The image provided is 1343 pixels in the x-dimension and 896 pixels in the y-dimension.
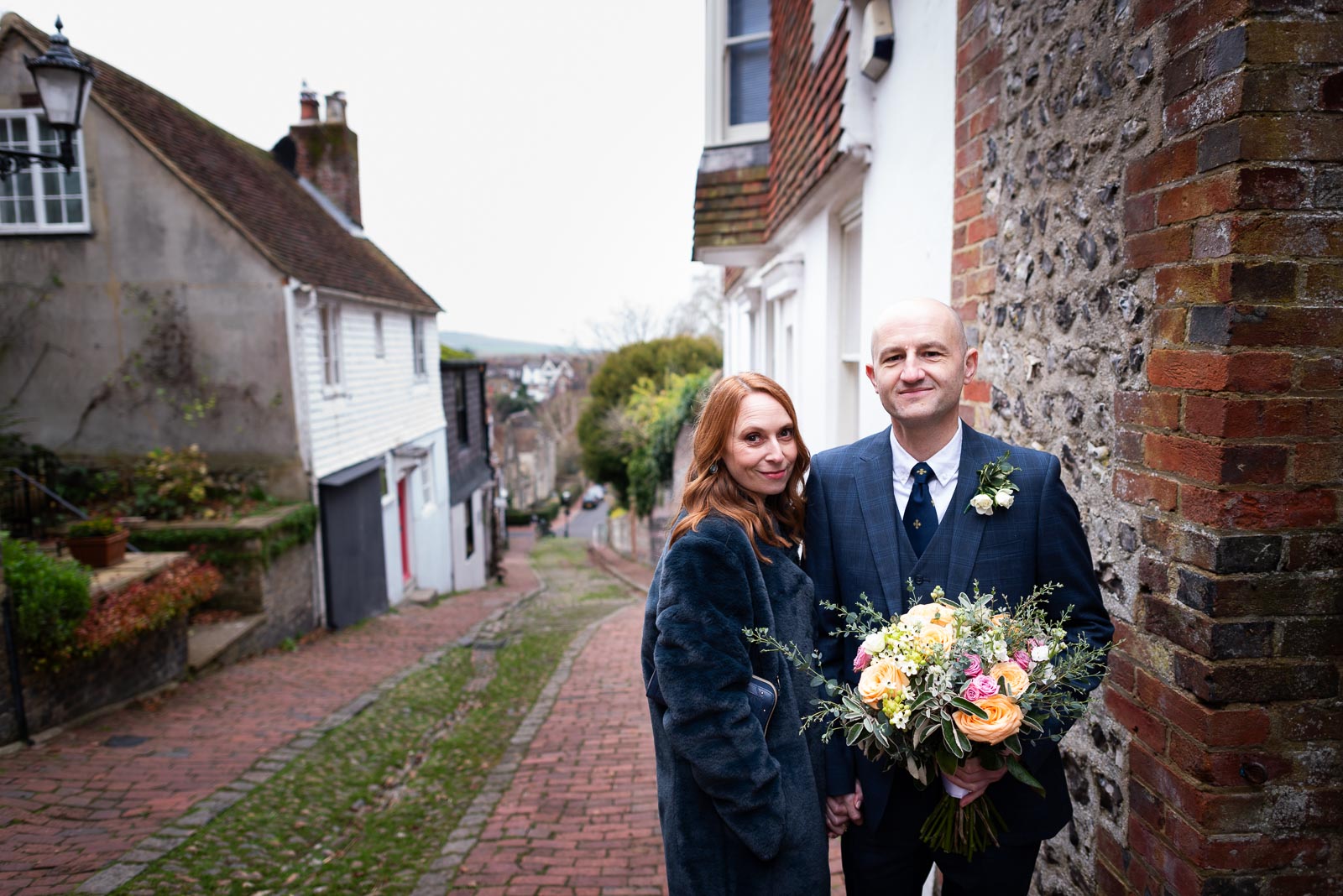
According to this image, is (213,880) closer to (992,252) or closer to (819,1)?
(992,252)

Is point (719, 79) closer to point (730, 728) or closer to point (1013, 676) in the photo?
point (730, 728)

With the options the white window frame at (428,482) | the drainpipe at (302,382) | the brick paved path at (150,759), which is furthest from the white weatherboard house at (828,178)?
the white window frame at (428,482)

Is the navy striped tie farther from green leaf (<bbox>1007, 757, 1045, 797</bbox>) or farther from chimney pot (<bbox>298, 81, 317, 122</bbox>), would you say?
chimney pot (<bbox>298, 81, 317, 122</bbox>)

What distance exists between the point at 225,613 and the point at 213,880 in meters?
7.07

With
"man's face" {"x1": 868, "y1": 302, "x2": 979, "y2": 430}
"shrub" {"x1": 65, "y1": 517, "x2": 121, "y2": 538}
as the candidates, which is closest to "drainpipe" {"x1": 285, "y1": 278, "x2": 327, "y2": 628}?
"shrub" {"x1": 65, "y1": 517, "x2": 121, "y2": 538}

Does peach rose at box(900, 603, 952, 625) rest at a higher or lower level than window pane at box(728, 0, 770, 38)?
lower

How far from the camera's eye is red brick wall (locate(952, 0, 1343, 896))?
1.81 metres

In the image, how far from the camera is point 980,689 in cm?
181

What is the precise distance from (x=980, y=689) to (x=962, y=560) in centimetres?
40

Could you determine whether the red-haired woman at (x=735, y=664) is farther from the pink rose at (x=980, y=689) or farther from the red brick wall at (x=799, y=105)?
the red brick wall at (x=799, y=105)

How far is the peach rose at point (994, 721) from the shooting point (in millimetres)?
1772

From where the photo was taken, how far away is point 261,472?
480 inches

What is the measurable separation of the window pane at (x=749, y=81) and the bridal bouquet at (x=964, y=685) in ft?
25.2

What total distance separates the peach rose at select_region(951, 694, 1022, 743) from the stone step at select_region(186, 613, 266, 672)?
29.6ft
